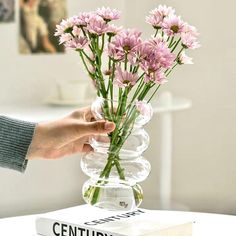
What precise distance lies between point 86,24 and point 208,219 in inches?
21.8

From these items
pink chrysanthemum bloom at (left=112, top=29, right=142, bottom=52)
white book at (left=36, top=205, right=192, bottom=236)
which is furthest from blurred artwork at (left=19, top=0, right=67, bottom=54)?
pink chrysanthemum bloom at (left=112, top=29, right=142, bottom=52)

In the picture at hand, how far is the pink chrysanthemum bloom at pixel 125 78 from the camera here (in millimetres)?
1345

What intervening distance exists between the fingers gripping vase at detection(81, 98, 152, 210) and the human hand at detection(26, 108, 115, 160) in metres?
0.03

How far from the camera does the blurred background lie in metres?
3.37

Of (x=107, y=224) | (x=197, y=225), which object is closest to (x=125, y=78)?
(x=107, y=224)

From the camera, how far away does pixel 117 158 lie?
1.41 m

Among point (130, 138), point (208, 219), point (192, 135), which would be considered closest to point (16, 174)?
point (192, 135)

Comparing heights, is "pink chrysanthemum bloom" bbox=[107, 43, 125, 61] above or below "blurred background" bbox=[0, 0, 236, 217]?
above

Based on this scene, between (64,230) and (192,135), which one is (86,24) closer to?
(64,230)

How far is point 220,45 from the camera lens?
3.51 meters

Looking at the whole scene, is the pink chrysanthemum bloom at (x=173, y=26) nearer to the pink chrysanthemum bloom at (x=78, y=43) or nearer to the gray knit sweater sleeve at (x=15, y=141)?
the pink chrysanthemum bloom at (x=78, y=43)

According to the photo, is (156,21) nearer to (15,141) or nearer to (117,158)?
(117,158)

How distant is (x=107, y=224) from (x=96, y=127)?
0.18 m

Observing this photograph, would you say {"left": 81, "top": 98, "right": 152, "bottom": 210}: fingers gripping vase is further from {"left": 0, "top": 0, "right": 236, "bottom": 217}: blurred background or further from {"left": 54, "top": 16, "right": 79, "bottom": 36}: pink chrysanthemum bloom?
{"left": 0, "top": 0, "right": 236, "bottom": 217}: blurred background
